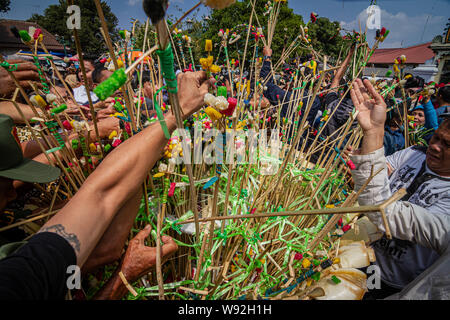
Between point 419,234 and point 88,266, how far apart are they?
0.97 metres

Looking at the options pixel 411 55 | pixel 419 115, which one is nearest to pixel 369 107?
pixel 419 115

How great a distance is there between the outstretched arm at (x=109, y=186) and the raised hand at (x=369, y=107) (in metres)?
0.56

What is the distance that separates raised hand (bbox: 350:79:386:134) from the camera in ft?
2.25

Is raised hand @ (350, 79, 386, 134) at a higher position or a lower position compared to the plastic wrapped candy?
lower

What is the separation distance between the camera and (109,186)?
0.47 meters

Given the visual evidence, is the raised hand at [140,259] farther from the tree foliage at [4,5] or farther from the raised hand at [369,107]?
the tree foliage at [4,5]

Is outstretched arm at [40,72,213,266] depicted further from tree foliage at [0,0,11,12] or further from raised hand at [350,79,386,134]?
tree foliage at [0,0,11,12]

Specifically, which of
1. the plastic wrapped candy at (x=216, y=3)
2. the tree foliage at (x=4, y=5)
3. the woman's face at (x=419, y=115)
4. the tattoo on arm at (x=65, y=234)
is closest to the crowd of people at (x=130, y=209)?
the tattoo on arm at (x=65, y=234)

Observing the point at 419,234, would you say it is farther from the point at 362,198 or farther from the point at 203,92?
the point at 203,92

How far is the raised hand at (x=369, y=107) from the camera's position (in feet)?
2.25

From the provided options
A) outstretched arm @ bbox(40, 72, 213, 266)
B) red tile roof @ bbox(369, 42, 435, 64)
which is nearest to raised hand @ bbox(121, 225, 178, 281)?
outstretched arm @ bbox(40, 72, 213, 266)

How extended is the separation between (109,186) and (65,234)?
12 cm

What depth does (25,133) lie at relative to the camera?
1468mm
